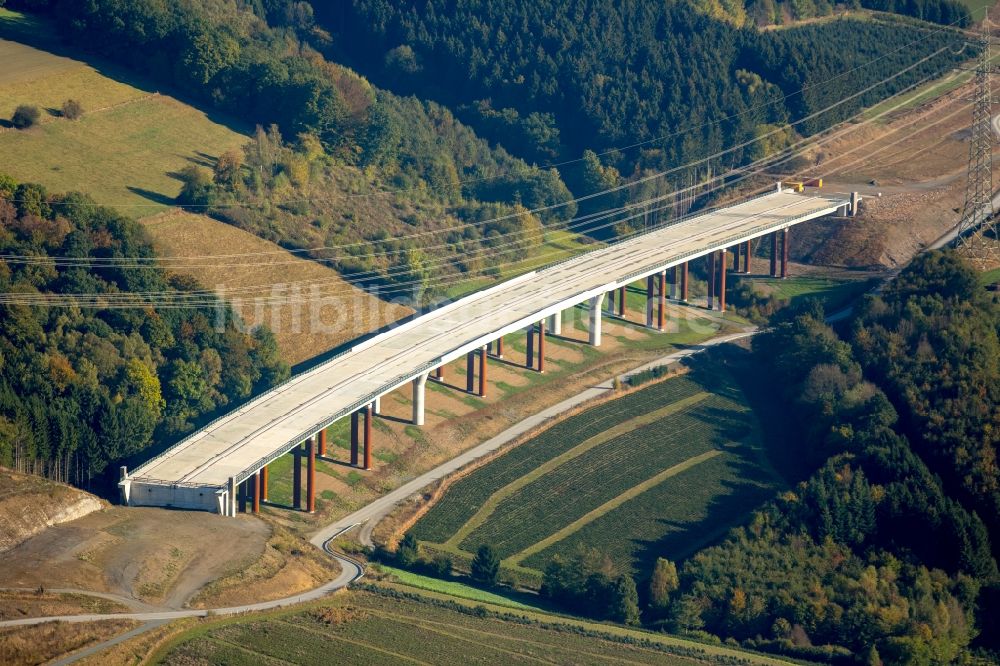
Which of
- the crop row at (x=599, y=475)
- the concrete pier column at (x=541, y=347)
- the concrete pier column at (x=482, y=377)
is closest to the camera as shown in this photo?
the crop row at (x=599, y=475)

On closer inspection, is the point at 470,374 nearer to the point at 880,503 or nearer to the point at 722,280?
the point at 722,280

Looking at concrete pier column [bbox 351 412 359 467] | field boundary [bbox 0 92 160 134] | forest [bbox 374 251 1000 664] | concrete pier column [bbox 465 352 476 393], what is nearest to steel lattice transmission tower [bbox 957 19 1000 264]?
forest [bbox 374 251 1000 664]

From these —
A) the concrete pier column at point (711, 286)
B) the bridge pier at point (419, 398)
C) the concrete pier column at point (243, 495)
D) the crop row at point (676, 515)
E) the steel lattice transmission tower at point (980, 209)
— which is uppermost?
the steel lattice transmission tower at point (980, 209)

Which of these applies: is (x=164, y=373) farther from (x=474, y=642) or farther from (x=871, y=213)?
(x=871, y=213)

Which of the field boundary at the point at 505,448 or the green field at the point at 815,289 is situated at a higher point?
the green field at the point at 815,289

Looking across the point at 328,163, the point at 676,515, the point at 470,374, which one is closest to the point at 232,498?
the point at 676,515

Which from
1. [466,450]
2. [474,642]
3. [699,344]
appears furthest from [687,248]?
[474,642]

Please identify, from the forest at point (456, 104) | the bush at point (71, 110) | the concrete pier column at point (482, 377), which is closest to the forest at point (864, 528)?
the concrete pier column at point (482, 377)

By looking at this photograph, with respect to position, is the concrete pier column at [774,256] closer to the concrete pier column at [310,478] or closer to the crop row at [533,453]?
the crop row at [533,453]
